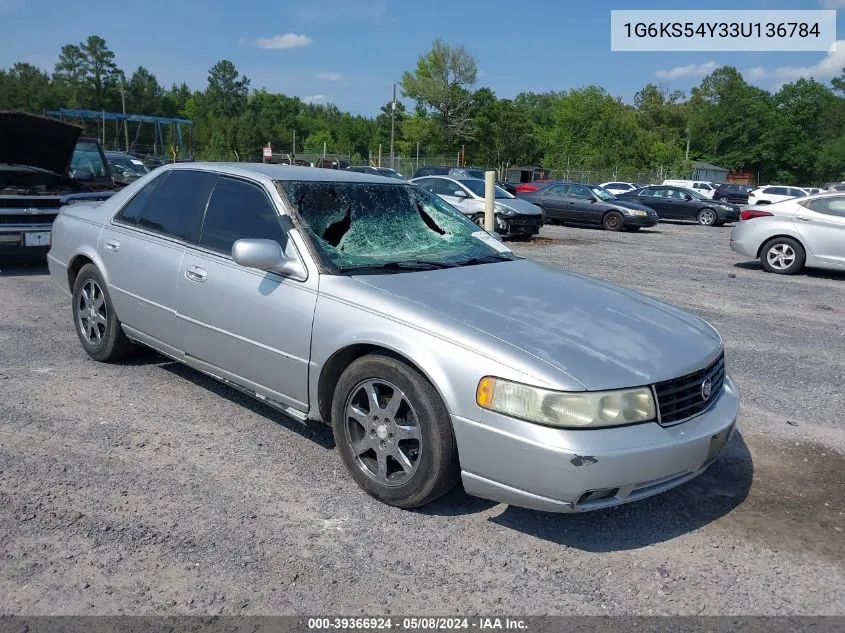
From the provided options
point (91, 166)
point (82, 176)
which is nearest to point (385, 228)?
point (82, 176)

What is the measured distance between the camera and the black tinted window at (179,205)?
179 inches

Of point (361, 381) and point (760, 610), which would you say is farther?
point (361, 381)

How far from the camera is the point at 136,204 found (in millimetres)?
5090

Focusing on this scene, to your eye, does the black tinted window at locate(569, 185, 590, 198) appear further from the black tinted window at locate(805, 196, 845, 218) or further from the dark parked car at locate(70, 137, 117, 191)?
the dark parked car at locate(70, 137, 117, 191)

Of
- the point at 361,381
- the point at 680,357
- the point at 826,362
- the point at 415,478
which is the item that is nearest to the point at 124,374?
the point at 361,381

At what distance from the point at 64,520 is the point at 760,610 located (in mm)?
2939

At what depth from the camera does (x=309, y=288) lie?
3.68m

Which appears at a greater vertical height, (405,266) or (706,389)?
(405,266)

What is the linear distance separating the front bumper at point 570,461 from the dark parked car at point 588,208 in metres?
19.2

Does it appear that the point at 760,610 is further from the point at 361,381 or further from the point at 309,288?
the point at 309,288

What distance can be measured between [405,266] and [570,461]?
1.57m

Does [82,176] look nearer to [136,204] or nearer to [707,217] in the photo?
[136,204]

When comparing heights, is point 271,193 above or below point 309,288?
above

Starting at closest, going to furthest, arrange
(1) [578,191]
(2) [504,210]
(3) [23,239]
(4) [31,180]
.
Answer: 1. (3) [23,239]
2. (4) [31,180]
3. (2) [504,210]
4. (1) [578,191]
